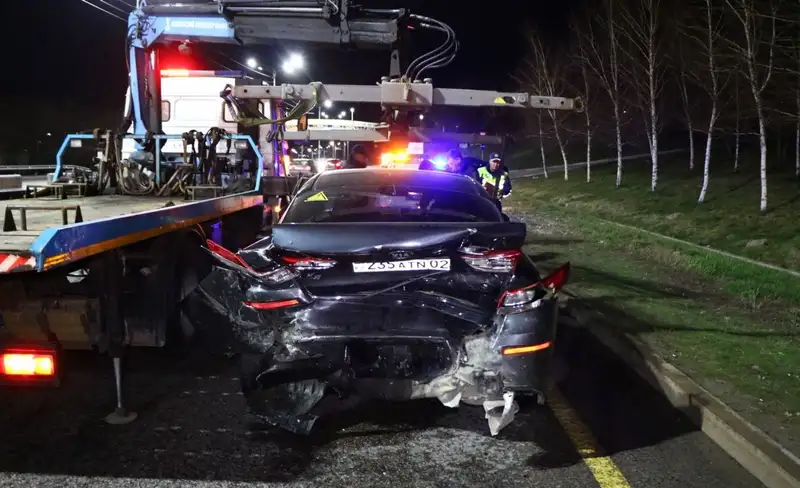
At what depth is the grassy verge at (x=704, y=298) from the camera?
17.2 ft

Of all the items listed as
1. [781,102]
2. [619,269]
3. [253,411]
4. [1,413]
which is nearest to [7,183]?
[1,413]

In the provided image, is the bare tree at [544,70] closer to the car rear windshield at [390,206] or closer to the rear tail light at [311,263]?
the car rear windshield at [390,206]

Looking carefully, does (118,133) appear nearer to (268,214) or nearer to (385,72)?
(268,214)

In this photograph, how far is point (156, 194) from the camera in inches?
339

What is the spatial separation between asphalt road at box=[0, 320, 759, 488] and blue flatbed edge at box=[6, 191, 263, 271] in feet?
3.82

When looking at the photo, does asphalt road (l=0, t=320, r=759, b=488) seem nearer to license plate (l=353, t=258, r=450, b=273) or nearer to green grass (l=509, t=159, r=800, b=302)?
license plate (l=353, t=258, r=450, b=273)

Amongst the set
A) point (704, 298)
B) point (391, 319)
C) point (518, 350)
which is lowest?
point (704, 298)

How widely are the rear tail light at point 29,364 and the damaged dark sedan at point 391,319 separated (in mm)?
1039

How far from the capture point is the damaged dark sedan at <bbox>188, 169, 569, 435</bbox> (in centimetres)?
410

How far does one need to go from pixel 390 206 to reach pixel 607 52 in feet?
72.0

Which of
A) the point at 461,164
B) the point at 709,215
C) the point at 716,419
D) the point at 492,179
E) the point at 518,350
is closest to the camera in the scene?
the point at 518,350

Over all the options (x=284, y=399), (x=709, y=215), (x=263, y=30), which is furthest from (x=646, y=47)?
(x=284, y=399)

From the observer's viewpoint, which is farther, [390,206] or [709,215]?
[709,215]

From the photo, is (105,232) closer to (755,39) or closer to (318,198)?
(318,198)
